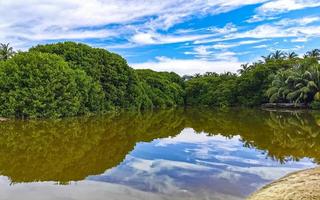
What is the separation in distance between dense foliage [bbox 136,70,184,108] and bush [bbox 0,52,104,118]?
33.4 meters

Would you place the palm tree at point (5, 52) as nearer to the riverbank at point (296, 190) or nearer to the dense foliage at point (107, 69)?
the dense foliage at point (107, 69)

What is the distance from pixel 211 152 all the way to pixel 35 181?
7701 mm

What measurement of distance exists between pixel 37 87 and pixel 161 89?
1801 inches

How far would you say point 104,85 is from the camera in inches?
2052

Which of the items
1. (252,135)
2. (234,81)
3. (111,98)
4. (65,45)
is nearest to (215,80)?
(234,81)

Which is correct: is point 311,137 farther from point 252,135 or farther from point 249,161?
point 249,161

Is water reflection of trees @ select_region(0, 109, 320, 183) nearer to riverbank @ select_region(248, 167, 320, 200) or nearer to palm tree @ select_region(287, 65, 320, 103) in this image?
riverbank @ select_region(248, 167, 320, 200)

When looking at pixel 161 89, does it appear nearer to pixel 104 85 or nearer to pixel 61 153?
pixel 104 85

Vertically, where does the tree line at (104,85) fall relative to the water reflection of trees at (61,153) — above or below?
above

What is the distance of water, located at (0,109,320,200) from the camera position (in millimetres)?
9547

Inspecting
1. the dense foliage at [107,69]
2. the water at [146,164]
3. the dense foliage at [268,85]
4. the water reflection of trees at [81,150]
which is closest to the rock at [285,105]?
the dense foliage at [268,85]

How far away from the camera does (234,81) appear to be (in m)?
72.0

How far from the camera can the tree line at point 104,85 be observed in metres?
36.4

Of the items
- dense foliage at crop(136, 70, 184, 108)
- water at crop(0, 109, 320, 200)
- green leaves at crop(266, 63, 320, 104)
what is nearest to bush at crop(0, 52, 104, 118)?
water at crop(0, 109, 320, 200)
